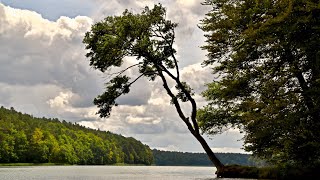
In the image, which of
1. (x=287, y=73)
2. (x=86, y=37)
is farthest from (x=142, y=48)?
(x=287, y=73)

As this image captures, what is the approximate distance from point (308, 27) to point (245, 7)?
4.58 m

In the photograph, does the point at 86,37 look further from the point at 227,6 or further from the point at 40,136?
the point at 40,136

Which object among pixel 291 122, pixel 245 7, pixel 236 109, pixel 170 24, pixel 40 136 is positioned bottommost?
pixel 291 122

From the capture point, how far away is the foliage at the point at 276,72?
982 inches

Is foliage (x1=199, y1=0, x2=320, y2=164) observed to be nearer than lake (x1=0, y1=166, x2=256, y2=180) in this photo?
Yes

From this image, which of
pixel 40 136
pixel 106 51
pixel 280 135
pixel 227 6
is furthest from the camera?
pixel 40 136

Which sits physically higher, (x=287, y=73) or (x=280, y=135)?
(x=287, y=73)

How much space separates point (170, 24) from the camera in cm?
3781

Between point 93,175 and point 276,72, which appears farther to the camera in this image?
point 93,175

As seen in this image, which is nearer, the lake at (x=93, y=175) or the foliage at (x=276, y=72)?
the foliage at (x=276, y=72)

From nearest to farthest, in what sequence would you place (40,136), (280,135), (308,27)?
1. (308,27)
2. (280,135)
3. (40,136)

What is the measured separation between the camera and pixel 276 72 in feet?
95.2

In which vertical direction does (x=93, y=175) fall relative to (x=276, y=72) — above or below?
below

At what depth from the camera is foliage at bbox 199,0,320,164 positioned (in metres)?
24.9
